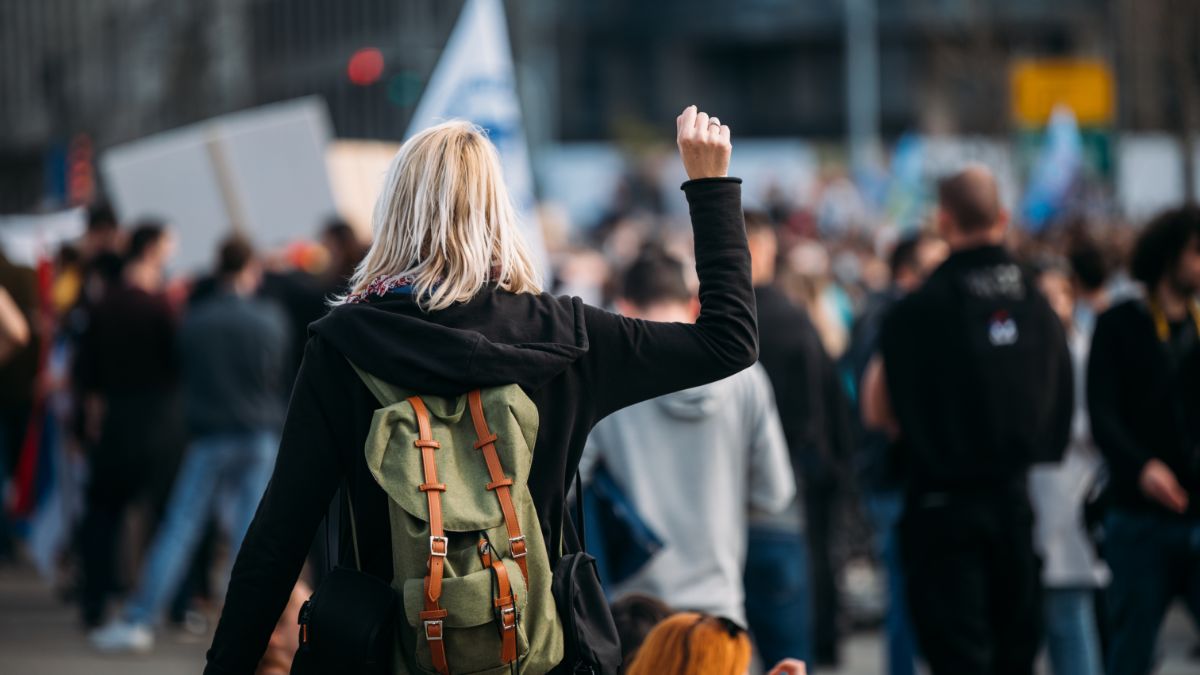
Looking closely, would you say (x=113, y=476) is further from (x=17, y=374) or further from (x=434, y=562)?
(x=434, y=562)

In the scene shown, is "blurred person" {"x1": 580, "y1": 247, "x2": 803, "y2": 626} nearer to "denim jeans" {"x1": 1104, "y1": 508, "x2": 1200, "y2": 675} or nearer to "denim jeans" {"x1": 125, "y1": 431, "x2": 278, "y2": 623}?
"denim jeans" {"x1": 1104, "y1": 508, "x2": 1200, "y2": 675}

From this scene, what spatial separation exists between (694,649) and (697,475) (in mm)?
1538

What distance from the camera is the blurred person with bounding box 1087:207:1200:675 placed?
219 inches

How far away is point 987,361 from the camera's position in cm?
574

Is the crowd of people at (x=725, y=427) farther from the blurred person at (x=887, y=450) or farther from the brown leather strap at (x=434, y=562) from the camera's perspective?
the brown leather strap at (x=434, y=562)

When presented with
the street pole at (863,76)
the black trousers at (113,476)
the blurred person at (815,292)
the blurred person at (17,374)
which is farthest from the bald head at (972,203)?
the street pole at (863,76)

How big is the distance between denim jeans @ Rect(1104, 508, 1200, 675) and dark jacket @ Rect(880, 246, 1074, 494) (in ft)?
1.33

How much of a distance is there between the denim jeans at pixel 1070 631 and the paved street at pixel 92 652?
75.6 inches

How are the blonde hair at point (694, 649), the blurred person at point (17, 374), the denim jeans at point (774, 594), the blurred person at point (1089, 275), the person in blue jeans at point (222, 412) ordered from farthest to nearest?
1. the blurred person at point (17, 374)
2. the person in blue jeans at point (222, 412)
3. the blurred person at point (1089, 275)
4. the denim jeans at point (774, 594)
5. the blonde hair at point (694, 649)

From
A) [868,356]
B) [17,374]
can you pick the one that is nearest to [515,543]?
[868,356]

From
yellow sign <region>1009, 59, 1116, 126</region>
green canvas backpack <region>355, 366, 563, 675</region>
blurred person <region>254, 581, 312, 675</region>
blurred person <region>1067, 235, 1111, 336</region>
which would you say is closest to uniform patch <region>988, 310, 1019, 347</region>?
blurred person <region>1067, 235, 1111, 336</region>

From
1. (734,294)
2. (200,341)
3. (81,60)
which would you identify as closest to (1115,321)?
(734,294)

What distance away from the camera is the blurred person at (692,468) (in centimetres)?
559

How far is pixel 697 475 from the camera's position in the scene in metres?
5.70
